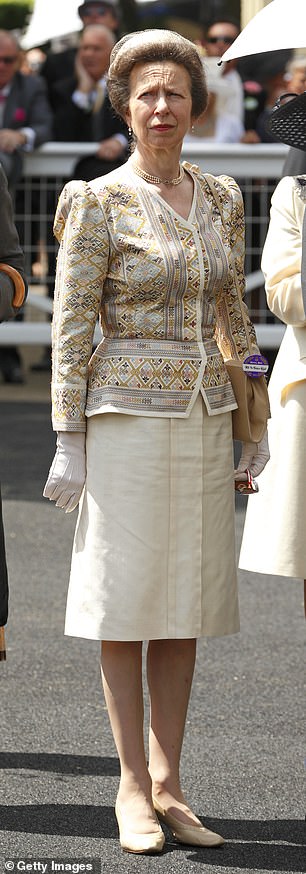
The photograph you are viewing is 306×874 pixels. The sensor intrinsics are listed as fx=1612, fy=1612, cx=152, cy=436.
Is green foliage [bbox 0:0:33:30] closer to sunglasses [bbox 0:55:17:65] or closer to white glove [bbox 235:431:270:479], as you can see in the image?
sunglasses [bbox 0:55:17:65]

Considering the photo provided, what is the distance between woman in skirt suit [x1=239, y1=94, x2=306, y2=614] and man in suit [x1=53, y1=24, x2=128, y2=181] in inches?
280

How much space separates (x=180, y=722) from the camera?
442cm

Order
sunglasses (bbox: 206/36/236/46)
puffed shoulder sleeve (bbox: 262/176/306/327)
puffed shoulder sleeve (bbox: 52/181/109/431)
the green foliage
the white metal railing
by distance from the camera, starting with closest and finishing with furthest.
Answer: puffed shoulder sleeve (bbox: 52/181/109/431) → puffed shoulder sleeve (bbox: 262/176/306/327) → the white metal railing → sunglasses (bbox: 206/36/236/46) → the green foliage

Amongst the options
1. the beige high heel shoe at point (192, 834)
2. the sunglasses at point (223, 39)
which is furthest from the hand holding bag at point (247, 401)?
the sunglasses at point (223, 39)

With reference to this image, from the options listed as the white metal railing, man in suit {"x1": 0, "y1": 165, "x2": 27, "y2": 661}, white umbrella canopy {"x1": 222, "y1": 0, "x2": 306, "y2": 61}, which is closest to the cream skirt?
man in suit {"x1": 0, "y1": 165, "x2": 27, "y2": 661}

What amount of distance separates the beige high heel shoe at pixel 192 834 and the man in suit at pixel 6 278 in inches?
27.3

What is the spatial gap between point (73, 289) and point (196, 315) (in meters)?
0.34

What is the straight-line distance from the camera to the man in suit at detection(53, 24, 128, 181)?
11.7 m

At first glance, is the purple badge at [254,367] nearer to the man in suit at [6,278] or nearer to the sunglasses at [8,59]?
the man in suit at [6,278]

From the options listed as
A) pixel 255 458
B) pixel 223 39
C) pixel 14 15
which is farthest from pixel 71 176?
pixel 14 15

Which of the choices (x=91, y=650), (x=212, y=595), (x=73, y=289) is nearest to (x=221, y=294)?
(x=73, y=289)

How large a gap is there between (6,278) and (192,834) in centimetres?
161

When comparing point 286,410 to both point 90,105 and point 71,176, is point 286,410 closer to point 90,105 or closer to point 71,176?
point 71,176

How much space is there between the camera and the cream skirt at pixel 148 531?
165 inches
